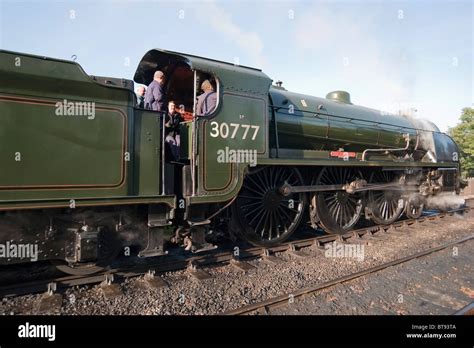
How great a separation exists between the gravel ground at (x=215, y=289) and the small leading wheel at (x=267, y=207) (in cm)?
50

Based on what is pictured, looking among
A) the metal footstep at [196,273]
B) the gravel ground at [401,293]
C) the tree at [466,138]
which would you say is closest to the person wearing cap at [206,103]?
the metal footstep at [196,273]

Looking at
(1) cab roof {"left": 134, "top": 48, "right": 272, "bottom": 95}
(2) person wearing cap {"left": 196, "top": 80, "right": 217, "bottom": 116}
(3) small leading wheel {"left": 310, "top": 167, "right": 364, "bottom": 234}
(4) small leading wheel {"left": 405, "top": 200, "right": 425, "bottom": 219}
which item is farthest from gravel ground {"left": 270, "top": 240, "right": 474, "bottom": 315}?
A: (4) small leading wheel {"left": 405, "top": 200, "right": 425, "bottom": 219}

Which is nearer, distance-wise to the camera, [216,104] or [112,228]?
[112,228]

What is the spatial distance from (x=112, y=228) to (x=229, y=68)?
285cm

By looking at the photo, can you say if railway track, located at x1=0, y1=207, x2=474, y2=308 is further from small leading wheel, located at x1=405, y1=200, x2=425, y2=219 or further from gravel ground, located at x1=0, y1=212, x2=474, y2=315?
small leading wheel, located at x1=405, y1=200, x2=425, y2=219

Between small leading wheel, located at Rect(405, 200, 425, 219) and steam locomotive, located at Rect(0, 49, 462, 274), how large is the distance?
6.55ft

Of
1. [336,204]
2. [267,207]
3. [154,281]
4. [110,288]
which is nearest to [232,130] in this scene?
[267,207]

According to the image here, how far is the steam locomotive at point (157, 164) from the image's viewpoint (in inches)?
137

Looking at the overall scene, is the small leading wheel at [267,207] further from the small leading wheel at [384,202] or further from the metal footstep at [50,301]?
the metal footstep at [50,301]

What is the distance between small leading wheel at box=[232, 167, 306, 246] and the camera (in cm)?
586
